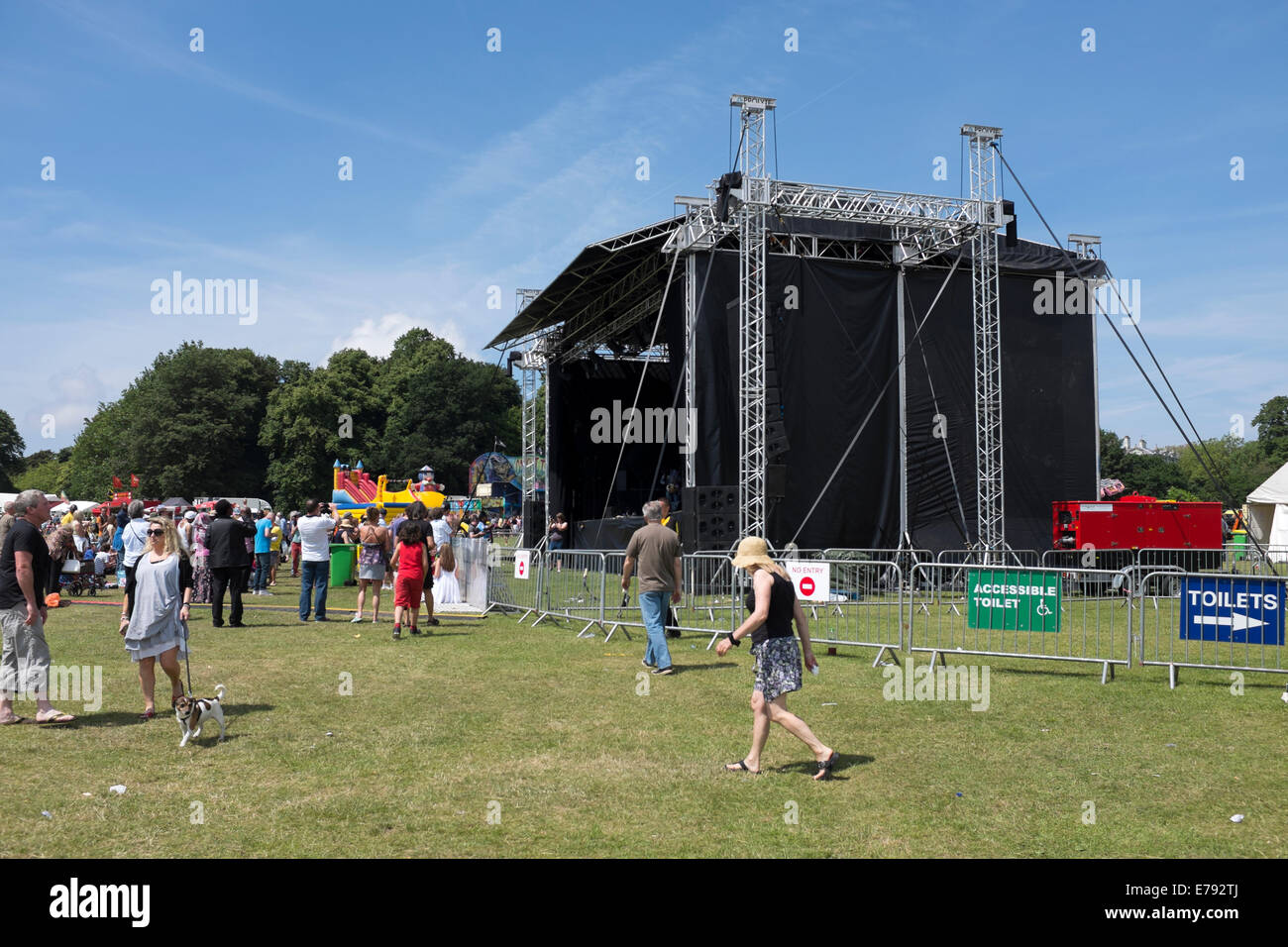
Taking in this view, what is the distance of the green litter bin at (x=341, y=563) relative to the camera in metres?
21.8

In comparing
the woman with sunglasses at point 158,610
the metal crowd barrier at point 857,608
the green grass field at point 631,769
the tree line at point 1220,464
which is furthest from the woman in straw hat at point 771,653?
the tree line at point 1220,464

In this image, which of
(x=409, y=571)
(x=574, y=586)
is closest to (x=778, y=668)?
(x=409, y=571)

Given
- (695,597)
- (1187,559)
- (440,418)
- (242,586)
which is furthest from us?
(440,418)

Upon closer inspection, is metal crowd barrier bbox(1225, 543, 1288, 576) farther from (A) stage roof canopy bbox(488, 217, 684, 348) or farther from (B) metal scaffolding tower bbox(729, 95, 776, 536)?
(A) stage roof canopy bbox(488, 217, 684, 348)

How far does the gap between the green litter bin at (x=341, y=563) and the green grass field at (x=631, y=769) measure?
11.0 metres

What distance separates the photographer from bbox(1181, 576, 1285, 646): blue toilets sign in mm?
9633

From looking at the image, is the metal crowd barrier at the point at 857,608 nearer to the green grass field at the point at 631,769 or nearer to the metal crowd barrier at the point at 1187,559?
the green grass field at the point at 631,769

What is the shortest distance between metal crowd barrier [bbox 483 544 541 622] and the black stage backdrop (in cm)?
627

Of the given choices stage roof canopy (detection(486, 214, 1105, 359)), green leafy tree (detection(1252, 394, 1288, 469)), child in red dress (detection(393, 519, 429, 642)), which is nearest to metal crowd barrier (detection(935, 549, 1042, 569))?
stage roof canopy (detection(486, 214, 1105, 359))

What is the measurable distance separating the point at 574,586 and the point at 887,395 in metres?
11.5

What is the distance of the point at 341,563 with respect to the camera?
71.9 feet

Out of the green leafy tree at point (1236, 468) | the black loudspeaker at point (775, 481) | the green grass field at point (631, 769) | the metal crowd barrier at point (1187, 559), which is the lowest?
the green grass field at point (631, 769)

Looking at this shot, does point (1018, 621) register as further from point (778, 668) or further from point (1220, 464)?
point (1220, 464)
